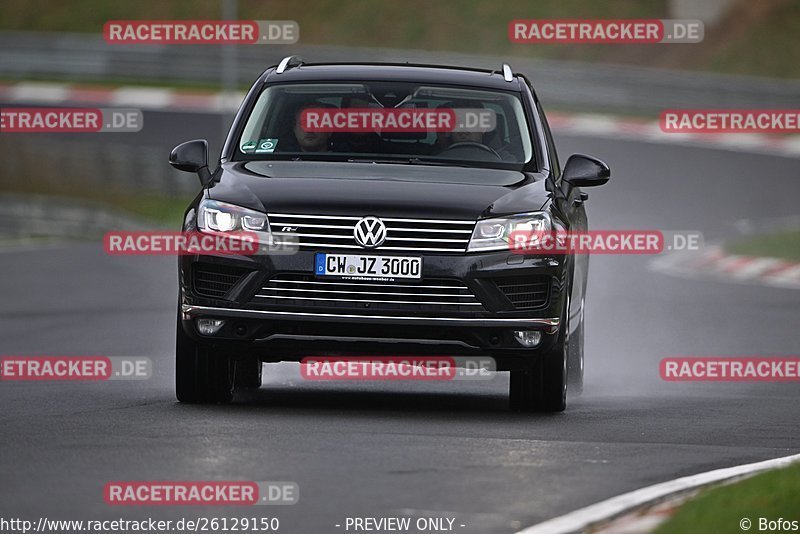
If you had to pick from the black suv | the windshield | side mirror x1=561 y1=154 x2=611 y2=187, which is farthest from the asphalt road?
the windshield

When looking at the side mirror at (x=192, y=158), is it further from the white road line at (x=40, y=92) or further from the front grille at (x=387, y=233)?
the white road line at (x=40, y=92)

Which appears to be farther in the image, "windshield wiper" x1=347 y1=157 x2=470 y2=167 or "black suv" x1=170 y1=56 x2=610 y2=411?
"windshield wiper" x1=347 y1=157 x2=470 y2=167

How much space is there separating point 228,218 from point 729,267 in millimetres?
14783

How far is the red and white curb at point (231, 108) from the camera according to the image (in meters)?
34.8

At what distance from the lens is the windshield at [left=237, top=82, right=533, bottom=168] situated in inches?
419

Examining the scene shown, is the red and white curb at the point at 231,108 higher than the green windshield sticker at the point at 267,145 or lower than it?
higher

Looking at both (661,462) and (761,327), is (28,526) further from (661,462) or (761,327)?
(761,327)

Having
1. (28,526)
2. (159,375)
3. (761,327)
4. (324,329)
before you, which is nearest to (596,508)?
(28,526)

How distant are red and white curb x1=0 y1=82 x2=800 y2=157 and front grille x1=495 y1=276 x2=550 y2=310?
79.5ft

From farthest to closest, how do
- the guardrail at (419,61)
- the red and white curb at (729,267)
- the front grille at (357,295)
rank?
1. the guardrail at (419,61)
2. the red and white curb at (729,267)
3. the front grille at (357,295)

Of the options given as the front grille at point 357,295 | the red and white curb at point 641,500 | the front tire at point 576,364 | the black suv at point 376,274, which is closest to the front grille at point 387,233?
the black suv at point 376,274

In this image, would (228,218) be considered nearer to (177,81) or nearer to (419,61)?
(419,61)

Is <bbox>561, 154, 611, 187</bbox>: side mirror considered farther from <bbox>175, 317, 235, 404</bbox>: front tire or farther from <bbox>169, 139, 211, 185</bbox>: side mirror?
<bbox>175, 317, 235, 404</bbox>: front tire

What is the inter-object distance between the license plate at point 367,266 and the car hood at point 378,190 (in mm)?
220
